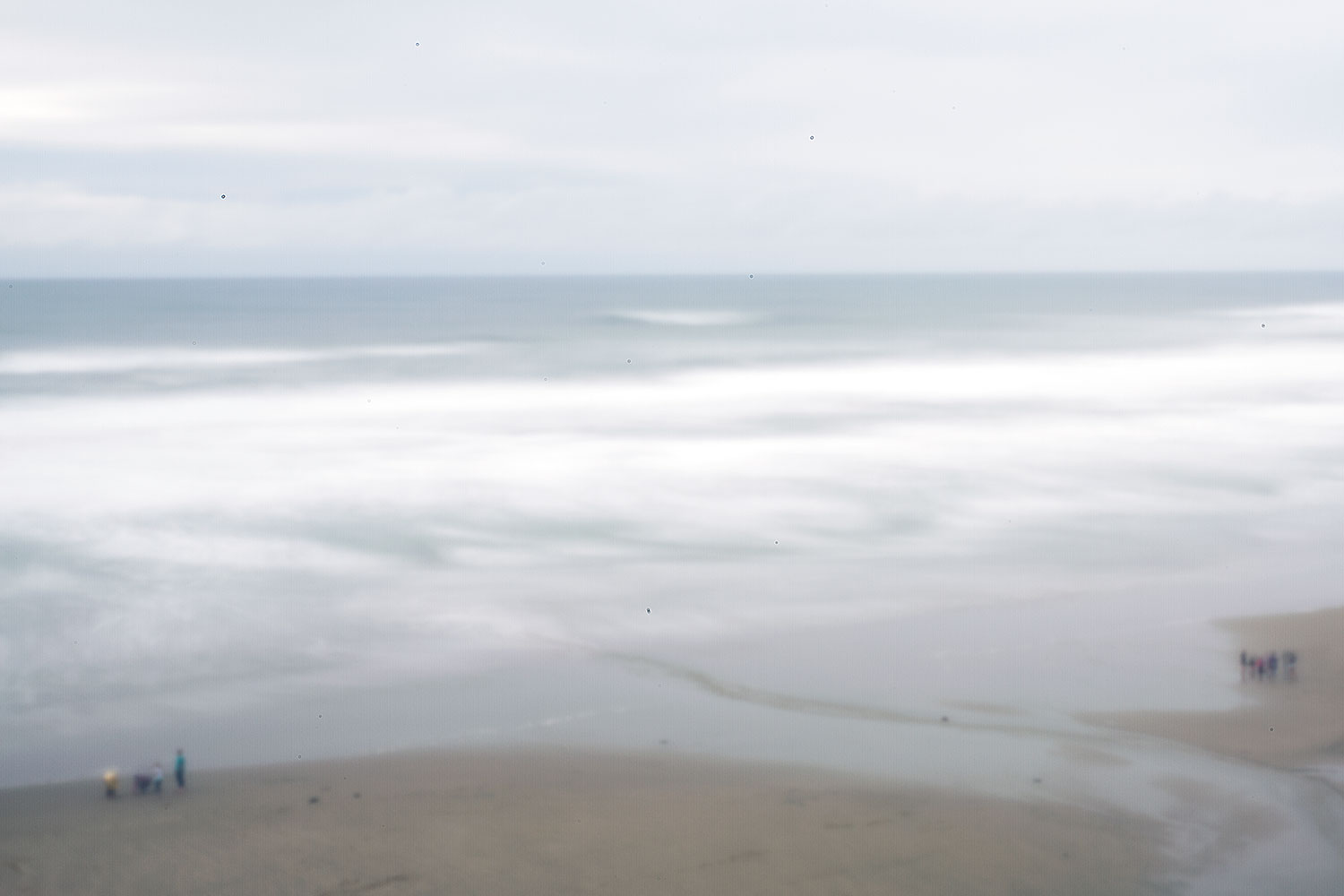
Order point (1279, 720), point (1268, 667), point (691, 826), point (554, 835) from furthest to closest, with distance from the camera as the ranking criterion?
point (1268, 667)
point (1279, 720)
point (691, 826)
point (554, 835)

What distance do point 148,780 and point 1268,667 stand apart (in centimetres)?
1450

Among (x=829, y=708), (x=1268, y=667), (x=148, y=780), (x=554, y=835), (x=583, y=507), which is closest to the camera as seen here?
(x=554, y=835)

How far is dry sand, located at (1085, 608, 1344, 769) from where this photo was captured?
15.3 meters

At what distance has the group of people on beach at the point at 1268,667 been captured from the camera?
1764 cm

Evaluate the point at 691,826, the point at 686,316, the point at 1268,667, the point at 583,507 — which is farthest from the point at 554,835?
the point at 686,316

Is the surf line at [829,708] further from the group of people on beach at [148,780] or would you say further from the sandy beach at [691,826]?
the group of people on beach at [148,780]

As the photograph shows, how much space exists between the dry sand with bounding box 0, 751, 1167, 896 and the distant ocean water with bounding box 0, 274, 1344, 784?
2.92 metres

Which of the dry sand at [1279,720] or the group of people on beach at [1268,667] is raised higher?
the group of people on beach at [1268,667]

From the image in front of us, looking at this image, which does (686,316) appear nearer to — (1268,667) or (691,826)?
(1268,667)

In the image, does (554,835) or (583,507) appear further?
(583,507)

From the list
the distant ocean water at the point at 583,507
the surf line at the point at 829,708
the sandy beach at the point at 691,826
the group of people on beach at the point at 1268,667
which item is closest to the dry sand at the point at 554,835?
the sandy beach at the point at 691,826

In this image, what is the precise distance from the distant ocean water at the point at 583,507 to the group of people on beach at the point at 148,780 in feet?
6.00

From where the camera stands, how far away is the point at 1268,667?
58.3 feet

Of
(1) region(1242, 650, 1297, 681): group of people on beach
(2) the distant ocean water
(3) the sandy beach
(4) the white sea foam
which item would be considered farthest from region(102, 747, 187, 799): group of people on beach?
(4) the white sea foam
